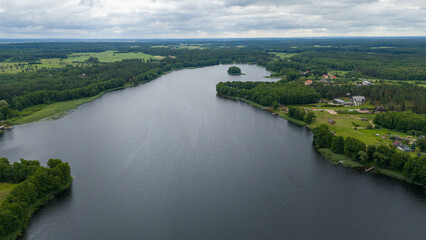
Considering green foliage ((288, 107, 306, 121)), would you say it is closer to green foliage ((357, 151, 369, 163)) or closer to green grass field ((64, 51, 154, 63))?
green foliage ((357, 151, 369, 163))

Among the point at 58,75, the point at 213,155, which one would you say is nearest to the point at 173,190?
the point at 213,155

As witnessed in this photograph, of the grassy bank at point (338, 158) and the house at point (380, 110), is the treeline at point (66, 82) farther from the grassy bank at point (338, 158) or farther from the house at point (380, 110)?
the house at point (380, 110)

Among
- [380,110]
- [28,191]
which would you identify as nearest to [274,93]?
[380,110]

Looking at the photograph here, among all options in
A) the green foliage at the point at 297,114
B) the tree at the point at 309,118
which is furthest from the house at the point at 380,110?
the green foliage at the point at 297,114

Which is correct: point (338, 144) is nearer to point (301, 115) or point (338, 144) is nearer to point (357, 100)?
point (301, 115)

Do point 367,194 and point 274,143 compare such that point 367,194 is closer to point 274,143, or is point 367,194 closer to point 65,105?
point 274,143

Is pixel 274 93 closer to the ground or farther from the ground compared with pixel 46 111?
farther from the ground

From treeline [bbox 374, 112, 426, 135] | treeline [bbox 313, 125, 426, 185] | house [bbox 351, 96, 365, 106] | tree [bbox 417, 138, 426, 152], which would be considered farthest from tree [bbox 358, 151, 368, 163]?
house [bbox 351, 96, 365, 106]
